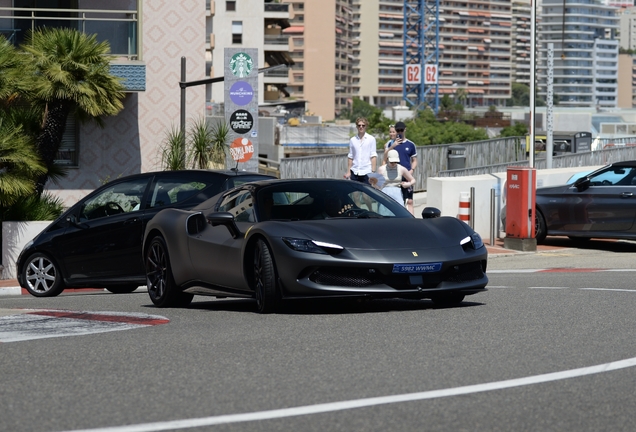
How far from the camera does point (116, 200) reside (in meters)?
14.0

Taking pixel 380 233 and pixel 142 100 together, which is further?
pixel 142 100

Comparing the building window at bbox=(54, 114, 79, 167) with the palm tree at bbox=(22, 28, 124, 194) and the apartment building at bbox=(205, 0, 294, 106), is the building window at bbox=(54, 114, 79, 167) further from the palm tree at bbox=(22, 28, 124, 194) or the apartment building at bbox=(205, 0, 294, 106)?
the apartment building at bbox=(205, 0, 294, 106)

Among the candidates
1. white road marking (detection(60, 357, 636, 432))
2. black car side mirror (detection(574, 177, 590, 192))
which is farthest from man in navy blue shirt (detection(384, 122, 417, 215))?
white road marking (detection(60, 357, 636, 432))

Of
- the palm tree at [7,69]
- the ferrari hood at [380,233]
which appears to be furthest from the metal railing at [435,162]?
the ferrari hood at [380,233]

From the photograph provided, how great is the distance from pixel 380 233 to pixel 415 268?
18.5 inches

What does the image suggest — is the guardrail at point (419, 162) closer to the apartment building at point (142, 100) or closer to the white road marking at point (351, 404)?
the apartment building at point (142, 100)

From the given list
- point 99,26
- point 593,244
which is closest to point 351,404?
point 593,244

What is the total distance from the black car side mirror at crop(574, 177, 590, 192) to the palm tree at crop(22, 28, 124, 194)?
8.76m

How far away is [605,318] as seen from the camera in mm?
9023

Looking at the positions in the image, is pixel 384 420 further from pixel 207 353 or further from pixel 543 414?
pixel 207 353

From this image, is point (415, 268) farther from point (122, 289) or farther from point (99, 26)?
point (99, 26)

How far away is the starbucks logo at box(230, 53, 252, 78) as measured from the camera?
2291 centimetres

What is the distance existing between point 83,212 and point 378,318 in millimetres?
6269

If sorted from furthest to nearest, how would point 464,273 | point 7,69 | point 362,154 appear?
1. point 7,69
2. point 362,154
3. point 464,273
